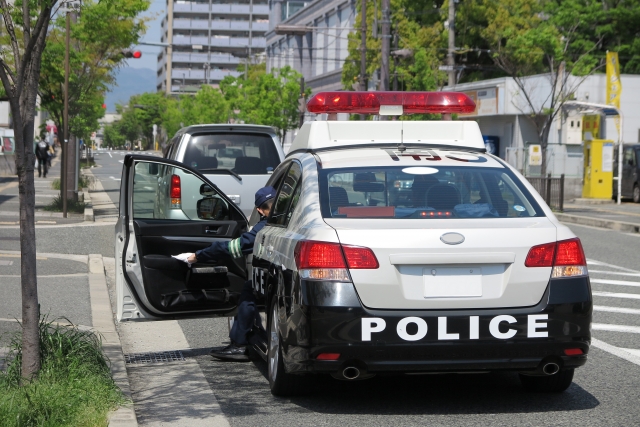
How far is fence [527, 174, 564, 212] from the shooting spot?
94.9ft

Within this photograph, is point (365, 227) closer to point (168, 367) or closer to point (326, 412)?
point (326, 412)

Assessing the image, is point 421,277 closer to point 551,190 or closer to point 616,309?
point 616,309

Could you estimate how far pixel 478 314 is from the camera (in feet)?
18.3

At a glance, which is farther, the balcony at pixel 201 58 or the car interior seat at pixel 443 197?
the balcony at pixel 201 58

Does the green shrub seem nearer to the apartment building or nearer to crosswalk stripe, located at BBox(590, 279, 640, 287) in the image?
crosswalk stripe, located at BBox(590, 279, 640, 287)

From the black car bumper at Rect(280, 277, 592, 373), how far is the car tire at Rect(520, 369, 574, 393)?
68 cm

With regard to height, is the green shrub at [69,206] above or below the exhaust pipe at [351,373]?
below

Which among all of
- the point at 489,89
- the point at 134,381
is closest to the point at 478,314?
the point at 134,381

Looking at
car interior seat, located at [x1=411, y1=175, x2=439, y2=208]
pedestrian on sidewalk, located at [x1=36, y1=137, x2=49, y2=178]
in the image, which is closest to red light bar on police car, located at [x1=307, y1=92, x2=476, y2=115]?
car interior seat, located at [x1=411, y1=175, x2=439, y2=208]

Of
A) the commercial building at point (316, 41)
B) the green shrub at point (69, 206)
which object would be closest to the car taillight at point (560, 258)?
the green shrub at point (69, 206)

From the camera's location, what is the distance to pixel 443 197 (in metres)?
6.15

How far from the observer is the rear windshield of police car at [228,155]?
14.2 m

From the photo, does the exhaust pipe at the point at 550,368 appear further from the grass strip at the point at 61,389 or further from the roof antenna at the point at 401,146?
the grass strip at the point at 61,389

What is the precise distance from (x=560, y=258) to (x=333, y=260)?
135 cm
